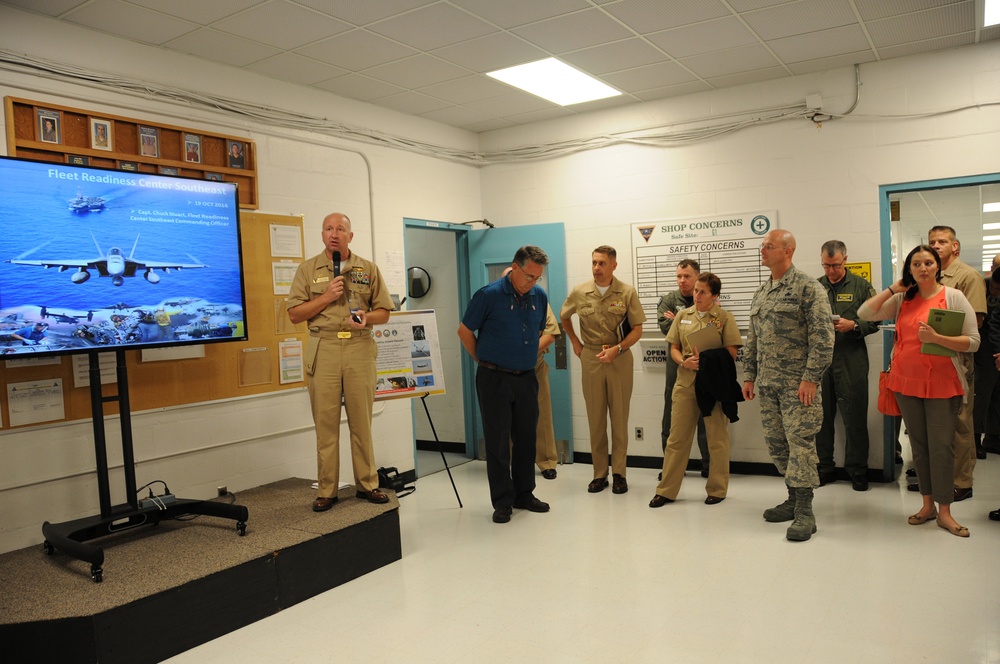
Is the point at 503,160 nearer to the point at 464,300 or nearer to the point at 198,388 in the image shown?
the point at 464,300

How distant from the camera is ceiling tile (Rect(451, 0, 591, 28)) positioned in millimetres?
3916

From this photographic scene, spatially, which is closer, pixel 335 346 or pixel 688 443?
pixel 335 346

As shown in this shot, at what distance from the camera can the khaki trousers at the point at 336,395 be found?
4035 mm

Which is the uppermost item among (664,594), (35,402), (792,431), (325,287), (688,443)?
(325,287)

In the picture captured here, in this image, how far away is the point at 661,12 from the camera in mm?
4180

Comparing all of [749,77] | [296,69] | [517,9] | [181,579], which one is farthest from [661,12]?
Result: [181,579]

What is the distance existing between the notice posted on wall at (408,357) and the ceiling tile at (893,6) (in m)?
3.23

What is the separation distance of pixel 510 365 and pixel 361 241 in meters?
1.76

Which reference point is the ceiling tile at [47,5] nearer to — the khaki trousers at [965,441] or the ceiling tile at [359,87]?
the ceiling tile at [359,87]

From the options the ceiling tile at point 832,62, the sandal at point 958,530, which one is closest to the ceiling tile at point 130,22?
the ceiling tile at point 832,62

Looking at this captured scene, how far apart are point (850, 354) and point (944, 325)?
1300 mm

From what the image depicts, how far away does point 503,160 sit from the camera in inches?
268

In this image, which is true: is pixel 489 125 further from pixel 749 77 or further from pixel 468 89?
pixel 749 77

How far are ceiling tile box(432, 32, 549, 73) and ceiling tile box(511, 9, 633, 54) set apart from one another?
0.09 meters
